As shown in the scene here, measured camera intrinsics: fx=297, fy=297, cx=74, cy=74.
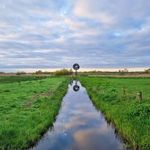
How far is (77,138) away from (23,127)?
2654 mm

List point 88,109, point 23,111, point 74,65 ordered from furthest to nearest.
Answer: point 74,65, point 88,109, point 23,111

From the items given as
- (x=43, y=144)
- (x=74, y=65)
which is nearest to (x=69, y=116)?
(x=43, y=144)

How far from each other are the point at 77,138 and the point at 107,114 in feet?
18.4

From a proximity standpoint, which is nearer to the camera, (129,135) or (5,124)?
(129,135)

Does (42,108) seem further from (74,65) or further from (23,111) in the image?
(74,65)

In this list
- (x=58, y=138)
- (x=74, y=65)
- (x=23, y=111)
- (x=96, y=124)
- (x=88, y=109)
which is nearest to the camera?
(x=58, y=138)

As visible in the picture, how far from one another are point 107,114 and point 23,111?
5462 mm

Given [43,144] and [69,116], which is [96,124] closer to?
[69,116]

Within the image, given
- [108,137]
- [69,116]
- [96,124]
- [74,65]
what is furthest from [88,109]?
[74,65]

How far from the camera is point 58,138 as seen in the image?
14.2 meters

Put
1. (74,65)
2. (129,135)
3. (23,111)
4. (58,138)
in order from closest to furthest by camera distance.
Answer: (129,135) → (58,138) → (23,111) → (74,65)

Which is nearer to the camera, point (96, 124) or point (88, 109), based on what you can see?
point (96, 124)

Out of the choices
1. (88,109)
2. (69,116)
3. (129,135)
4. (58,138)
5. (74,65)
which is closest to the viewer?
(129,135)

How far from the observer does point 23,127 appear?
14336 millimetres
